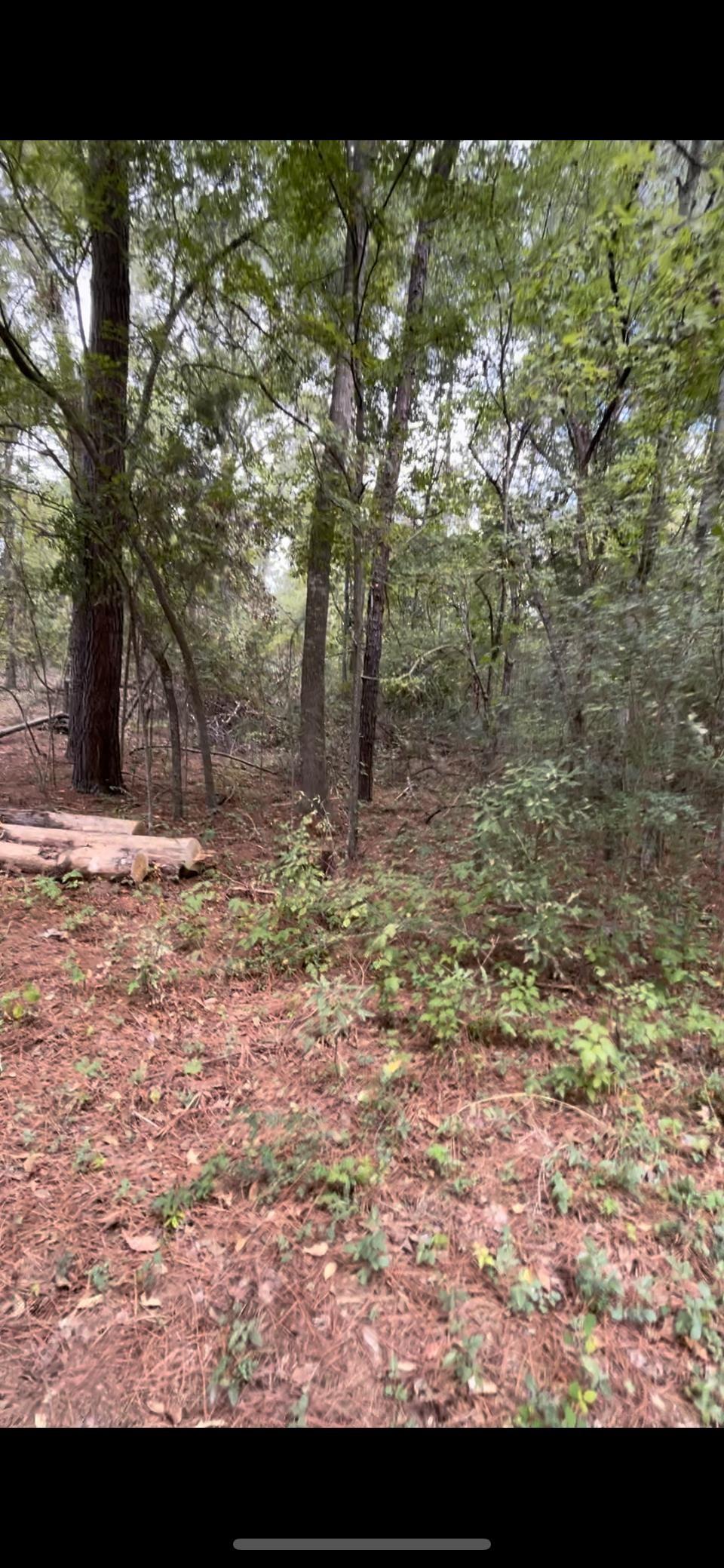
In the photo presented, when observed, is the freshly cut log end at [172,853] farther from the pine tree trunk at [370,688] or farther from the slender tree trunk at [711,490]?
the slender tree trunk at [711,490]

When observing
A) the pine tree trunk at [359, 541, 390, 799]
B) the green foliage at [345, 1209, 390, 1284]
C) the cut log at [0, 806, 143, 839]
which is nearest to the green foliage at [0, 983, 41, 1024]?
the cut log at [0, 806, 143, 839]

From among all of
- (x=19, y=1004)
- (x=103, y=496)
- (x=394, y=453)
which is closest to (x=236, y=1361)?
(x=19, y=1004)

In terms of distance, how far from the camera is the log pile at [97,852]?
4.45m

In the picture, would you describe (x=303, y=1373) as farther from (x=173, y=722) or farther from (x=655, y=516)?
(x=173, y=722)

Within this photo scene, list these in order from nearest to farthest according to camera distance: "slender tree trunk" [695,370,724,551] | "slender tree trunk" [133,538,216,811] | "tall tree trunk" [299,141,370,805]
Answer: "slender tree trunk" [695,370,724,551] < "tall tree trunk" [299,141,370,805] < "slender tree trunk" [133,538,216,811]

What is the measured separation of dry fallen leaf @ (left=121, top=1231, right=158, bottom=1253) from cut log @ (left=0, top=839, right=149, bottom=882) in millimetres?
2891

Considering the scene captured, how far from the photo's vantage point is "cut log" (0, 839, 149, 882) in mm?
4406

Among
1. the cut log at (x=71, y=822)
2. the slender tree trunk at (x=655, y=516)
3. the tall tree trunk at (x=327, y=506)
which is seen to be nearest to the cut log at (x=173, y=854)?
the cut log at (x=71, y=822)

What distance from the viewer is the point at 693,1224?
1.83 m

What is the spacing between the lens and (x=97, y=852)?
4.56m

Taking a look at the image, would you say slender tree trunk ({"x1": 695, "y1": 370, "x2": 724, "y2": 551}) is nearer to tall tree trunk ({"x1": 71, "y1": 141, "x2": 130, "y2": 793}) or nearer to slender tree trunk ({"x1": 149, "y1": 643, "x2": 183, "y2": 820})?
tall tree trunk ({"x1": 71, "y1": 141, "x2": 130, "y2": 793})

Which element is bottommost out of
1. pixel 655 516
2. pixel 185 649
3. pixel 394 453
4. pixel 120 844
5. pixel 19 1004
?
pixel 19 1004
